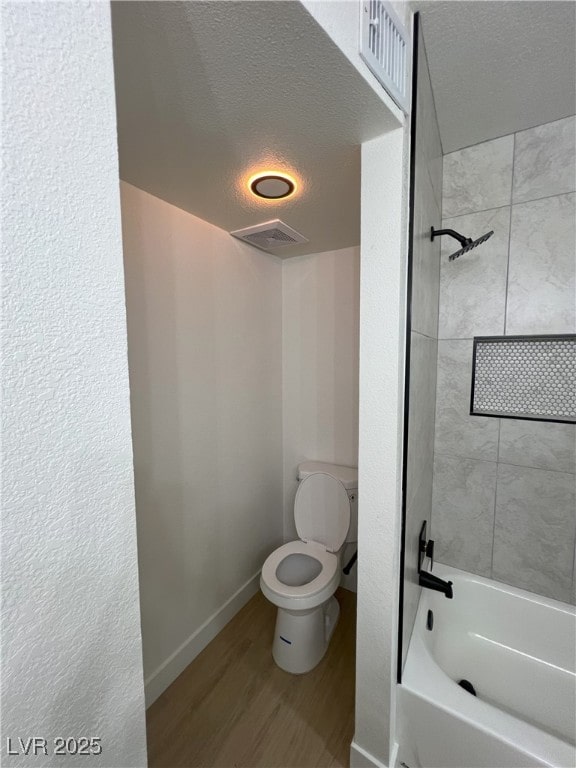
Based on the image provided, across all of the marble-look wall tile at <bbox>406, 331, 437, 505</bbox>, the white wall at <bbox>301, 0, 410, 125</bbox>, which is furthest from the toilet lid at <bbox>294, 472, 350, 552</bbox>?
the white wall at <bbox>301, 0, 410, 125</bbox>

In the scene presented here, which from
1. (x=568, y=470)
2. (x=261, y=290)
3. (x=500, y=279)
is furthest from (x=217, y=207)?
(x=568, y=470)

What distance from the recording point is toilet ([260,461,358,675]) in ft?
5.27

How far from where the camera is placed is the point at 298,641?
162cm

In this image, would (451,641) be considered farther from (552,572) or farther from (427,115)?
(427,115)

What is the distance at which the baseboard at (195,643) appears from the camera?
58.6 inches

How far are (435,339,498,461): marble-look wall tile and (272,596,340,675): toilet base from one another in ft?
3.47

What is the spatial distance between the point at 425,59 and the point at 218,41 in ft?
2.31

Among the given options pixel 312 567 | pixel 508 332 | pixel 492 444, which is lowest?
pixel 312 567

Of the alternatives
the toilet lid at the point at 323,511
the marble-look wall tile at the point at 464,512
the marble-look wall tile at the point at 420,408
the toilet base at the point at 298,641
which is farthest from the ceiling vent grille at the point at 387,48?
the toilet base at the point at 298,641

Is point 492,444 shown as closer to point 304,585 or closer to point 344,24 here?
point 304,585

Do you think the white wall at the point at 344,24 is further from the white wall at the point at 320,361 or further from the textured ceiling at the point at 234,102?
the white wall at the point at 320,361

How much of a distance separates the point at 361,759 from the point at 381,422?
125 centimetres

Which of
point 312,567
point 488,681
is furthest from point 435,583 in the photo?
point 312,567

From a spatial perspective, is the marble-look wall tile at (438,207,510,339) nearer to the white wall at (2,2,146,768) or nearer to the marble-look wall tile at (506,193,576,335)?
the marble-look wall tile at (506,193,576,335)
